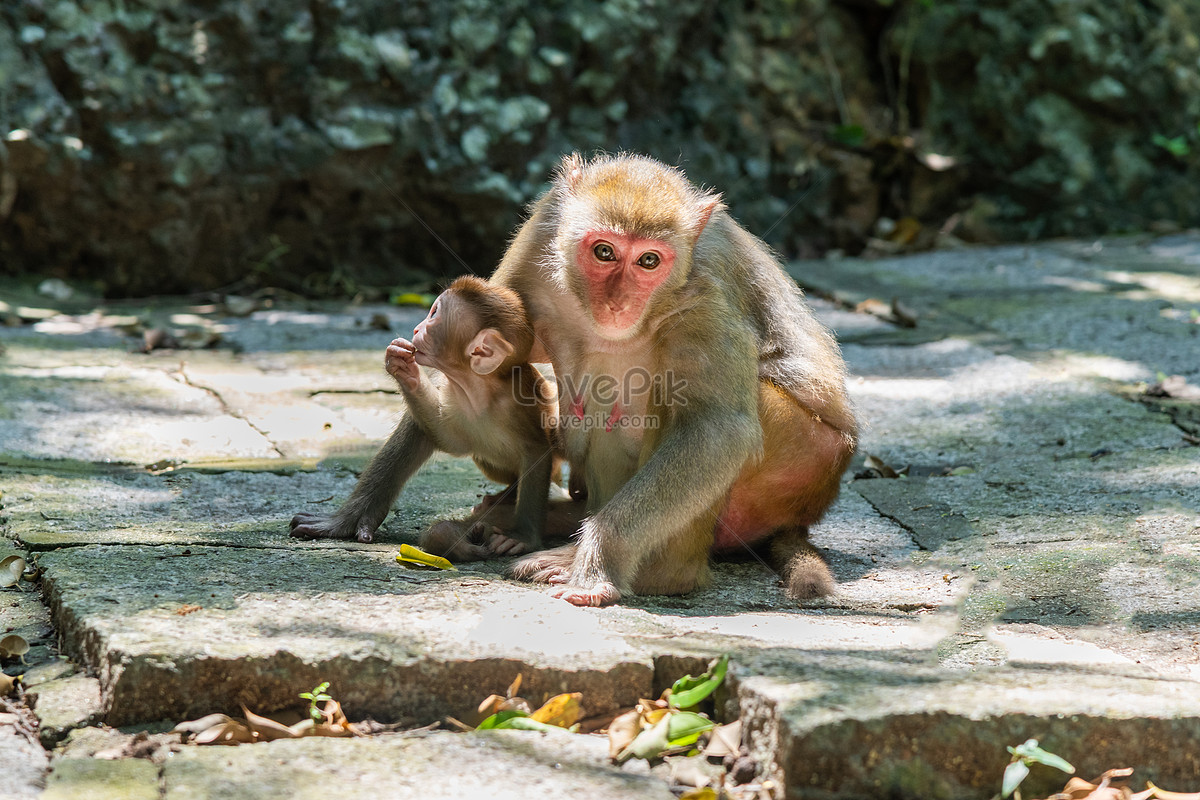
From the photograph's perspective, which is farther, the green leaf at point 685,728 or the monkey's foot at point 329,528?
the monkey's foot at point 329,528

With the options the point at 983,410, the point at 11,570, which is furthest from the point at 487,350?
the point at 983,410

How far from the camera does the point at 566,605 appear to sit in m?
2.90

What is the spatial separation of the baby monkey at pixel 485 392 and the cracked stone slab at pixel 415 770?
1.25m

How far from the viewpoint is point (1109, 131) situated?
30.1 ft

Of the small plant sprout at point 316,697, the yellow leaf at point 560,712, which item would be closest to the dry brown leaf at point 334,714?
the small plant sprout at point 316,697

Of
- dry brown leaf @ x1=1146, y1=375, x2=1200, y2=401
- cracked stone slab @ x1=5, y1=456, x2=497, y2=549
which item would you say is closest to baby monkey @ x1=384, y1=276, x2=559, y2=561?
cracked stone slab @ x1=5, y1=456, x2=497, y2=549

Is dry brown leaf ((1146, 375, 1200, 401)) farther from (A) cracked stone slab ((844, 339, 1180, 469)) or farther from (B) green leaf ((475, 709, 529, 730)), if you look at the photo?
(B) green leaf ((475, 709, 529, 730))

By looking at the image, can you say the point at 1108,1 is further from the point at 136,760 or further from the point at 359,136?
the point at 136,760

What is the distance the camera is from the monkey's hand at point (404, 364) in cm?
358

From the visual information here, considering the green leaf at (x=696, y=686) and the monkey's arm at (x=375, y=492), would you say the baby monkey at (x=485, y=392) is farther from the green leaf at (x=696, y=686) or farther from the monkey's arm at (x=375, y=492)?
the green leaf at (x=696, y=686)

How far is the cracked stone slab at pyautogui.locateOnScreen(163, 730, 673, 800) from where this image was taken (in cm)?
210

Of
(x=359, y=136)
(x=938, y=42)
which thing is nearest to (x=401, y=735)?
(x=359, y=136)

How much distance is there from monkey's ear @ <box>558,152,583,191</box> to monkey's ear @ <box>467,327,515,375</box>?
1.72ft

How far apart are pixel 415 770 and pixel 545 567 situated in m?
1.12
